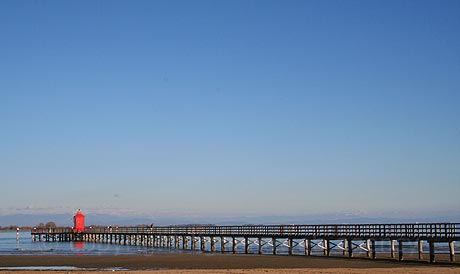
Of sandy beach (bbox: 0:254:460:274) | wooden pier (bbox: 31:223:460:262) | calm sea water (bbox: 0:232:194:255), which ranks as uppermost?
wooden pier (bbox: 31:223:460:262)

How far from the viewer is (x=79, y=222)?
306 feet

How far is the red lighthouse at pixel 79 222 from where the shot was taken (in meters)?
92.4

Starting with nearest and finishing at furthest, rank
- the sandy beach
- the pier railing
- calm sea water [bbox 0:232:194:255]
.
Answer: the sandy beach → the pier railing → calm sea water [bbox 0:232:194:255]

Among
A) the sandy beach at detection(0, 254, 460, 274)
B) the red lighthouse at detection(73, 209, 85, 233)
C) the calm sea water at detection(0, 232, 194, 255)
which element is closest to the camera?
the sandy beach at detection(0, 254, 460, 274)

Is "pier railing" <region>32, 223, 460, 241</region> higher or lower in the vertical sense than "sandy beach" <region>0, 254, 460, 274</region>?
higher

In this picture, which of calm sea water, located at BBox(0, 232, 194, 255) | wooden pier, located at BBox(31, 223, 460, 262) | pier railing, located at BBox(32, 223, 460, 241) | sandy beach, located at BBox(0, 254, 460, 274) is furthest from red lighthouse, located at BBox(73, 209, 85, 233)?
sandy beach, located at BBox(0, 254, 460, 274)

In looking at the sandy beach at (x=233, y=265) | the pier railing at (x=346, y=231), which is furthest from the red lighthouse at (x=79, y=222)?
the sandy beach at (x=233, y=265)

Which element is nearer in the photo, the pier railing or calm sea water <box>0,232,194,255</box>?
the pier railing

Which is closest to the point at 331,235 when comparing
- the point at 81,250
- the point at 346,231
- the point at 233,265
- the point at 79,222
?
the point at 346,231

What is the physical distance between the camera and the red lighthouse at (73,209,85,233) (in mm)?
92356

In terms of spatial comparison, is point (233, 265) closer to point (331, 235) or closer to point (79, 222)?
point (331, 235)

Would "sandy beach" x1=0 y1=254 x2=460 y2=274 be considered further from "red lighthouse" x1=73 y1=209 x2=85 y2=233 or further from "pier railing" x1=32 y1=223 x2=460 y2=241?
"red lighthouse" x1=73 y1=209 x2=85 y2=233

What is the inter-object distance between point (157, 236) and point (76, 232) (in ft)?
76.2

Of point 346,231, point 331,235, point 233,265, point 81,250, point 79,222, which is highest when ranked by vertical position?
point 346,231
